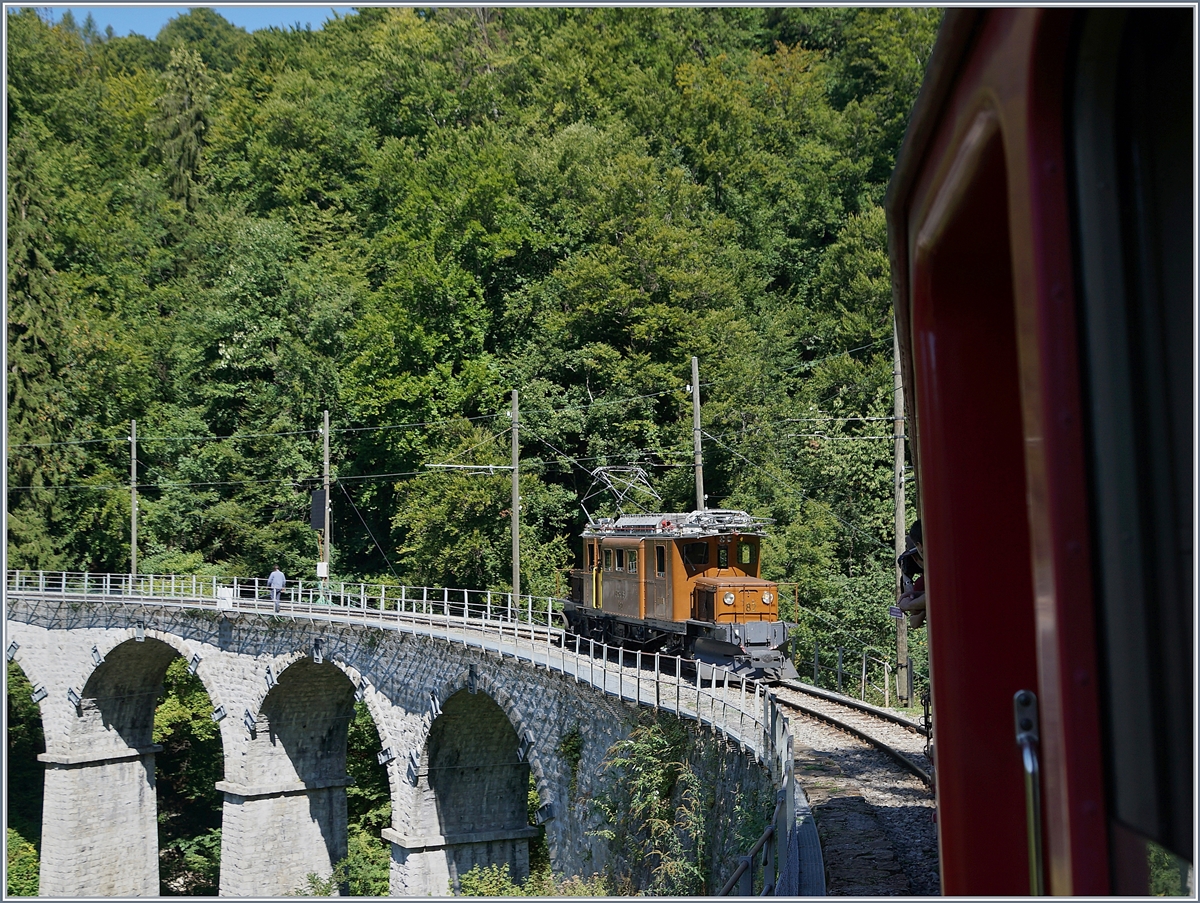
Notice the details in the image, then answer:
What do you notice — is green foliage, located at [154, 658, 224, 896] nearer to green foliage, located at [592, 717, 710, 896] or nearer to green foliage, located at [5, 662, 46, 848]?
green foliage, located at [5, 662, 46, 848]

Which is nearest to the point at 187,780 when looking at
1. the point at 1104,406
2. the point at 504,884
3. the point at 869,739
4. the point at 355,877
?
the point at 355,877

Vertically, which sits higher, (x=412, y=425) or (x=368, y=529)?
(x=412, y=425)

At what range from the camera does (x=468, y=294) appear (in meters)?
42.8

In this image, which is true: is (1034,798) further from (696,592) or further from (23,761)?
(23,761)

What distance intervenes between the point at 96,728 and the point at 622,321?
21778 millimetres

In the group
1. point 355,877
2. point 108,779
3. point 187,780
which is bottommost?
point 355,877

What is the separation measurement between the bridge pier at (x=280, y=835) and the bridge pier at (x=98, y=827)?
20.4ft

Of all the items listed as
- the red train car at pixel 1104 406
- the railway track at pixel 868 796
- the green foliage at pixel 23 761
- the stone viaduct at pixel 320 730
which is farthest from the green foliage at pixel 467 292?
the red train car at pixel 1104 406

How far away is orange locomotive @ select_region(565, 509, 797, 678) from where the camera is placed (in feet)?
65.0

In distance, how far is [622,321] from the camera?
4003 centimetres

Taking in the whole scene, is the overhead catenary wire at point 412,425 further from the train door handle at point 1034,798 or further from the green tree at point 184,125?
the train door handle at point 1034,798

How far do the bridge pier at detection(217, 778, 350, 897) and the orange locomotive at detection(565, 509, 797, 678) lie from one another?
42.1ft

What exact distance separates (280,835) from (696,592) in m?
17.5

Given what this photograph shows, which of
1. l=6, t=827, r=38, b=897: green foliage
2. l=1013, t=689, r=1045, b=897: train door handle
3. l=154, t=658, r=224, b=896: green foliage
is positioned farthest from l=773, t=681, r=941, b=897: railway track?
l=6, t=827, r=38, b=897: green foliage
